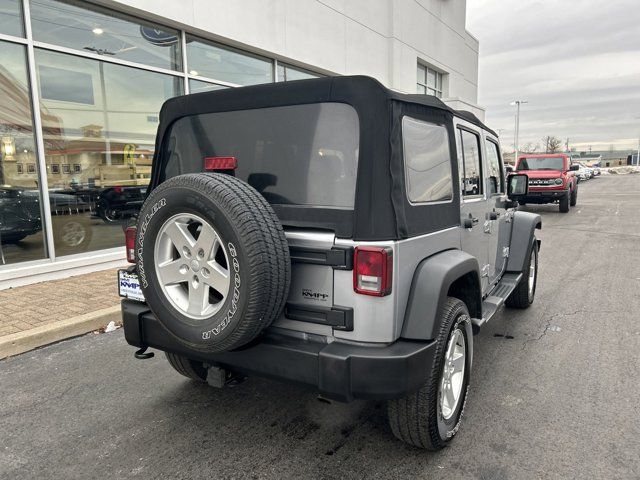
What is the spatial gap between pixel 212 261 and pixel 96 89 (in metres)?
6.51

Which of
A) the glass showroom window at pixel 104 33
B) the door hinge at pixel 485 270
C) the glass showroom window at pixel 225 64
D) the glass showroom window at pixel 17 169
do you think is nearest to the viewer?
the door hinge at pixel 485 270

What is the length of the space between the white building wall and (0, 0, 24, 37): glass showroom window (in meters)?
1.21

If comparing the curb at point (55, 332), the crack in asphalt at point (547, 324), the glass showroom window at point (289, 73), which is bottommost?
the crack in asphalt at point (547, 324)

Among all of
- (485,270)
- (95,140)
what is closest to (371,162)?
(485,270)

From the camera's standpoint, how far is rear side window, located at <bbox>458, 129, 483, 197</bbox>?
3180 millimetres

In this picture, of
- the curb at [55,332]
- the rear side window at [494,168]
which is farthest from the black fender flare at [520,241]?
the curb at [55,332]

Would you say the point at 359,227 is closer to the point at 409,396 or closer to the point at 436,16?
the point at 409,396

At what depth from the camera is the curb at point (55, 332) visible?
4.12 m

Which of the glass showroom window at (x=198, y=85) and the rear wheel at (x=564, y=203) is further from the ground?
the glass showroom window at (x=198, y=85)

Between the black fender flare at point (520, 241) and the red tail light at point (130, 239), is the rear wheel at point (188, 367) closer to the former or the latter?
the red tail light at point (130, 239)

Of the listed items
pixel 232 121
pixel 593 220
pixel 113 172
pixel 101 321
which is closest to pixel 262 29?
pixel 113 172

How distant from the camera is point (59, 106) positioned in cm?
697

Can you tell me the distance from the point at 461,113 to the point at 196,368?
8.57 ft

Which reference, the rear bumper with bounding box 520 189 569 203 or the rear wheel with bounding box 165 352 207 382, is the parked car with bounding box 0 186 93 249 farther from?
the rear bumper with bounding box 520 189 569 203
